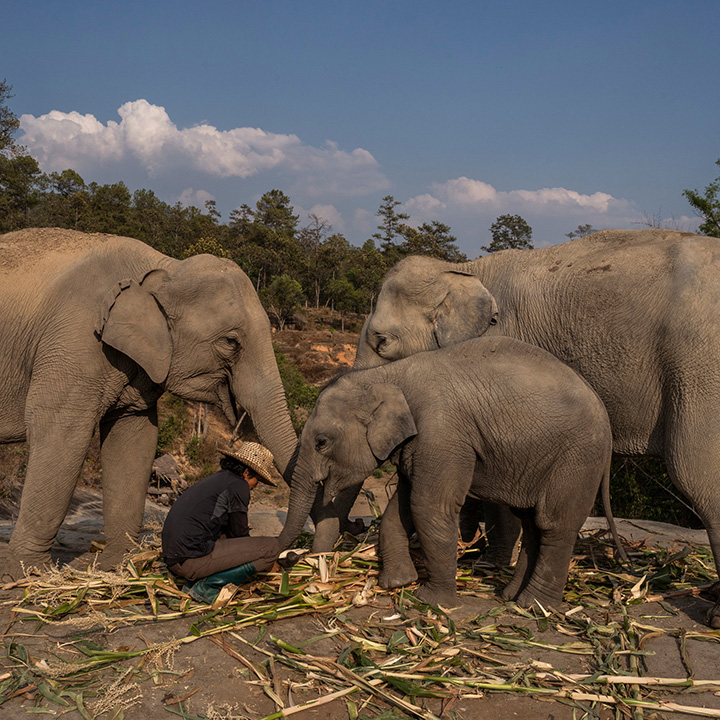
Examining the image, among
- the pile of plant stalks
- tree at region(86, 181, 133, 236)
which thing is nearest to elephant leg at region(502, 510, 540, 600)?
the pile of plant stalks

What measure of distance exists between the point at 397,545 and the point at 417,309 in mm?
2136

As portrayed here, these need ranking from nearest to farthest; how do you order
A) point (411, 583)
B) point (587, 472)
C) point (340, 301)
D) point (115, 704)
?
1. point (115, 704)
2. point (587, 472)
3. point (411, 583)
4. point (340, 301)

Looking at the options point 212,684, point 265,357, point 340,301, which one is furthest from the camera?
point 340,301

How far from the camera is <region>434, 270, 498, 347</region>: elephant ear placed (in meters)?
6.10

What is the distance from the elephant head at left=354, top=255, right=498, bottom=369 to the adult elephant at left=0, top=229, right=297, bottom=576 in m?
1.02

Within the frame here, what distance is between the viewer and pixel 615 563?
6355mm

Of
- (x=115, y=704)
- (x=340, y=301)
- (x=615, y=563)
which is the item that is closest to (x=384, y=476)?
(x=615, y=563)

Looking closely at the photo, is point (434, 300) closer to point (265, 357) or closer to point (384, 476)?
point (265, 357)

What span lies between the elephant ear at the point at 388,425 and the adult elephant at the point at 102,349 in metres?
1.07

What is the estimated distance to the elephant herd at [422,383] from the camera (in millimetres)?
4988

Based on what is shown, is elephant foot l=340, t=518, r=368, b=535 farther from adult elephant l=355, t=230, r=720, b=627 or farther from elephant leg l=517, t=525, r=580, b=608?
elephant leg l=517, t=525, r=580, b=608

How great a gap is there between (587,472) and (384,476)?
1604 centimetres

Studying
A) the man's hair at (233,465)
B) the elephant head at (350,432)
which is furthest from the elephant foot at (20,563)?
the elephant head at (350,432)

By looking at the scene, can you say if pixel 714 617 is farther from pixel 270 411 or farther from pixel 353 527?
pixel 270 411
